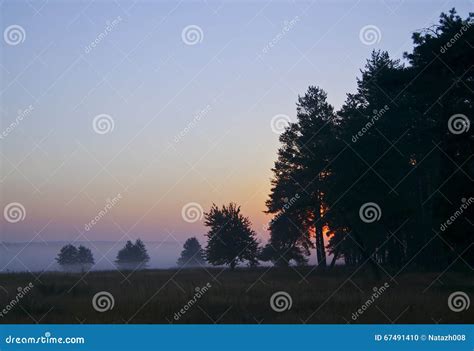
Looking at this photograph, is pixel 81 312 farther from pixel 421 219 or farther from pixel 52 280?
pixel 421 219

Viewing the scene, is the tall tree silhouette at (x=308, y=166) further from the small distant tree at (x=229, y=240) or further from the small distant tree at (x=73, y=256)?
the small distant tree at (x=73, y=256)

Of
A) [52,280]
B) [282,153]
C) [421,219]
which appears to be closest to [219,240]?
[282,153]

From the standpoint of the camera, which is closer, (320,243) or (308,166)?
(308,166)

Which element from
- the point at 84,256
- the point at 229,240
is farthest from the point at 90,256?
the point at 229,240

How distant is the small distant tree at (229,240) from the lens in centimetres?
4738

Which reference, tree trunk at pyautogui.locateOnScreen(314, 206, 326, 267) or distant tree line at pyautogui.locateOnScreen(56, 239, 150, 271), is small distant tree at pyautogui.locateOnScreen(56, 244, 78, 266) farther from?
tree trunk at pyautogui.locateOnScreen(314, 206, 326, 267)

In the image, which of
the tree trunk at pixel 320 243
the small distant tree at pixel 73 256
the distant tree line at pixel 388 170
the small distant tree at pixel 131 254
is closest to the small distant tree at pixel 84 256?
the small distant tree at pixel 73 256

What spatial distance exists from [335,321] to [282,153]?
3845 centimetres

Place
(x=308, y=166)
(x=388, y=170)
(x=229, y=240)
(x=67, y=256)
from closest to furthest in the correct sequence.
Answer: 1. (x=388, y=170)
2. (x=308, y=166)
3. (x=229, y=240)
4. (x=67, y=256)

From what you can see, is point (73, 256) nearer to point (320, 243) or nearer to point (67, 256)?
point (67, 256)

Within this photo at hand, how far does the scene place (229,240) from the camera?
47.8m

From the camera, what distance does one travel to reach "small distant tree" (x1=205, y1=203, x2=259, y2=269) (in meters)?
47.4

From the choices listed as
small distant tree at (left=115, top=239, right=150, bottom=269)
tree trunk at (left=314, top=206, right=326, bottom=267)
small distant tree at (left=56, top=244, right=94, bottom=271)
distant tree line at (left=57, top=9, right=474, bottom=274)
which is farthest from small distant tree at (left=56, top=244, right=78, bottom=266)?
tree trunk at (left=314, top=206, right=326, bottom=267)
